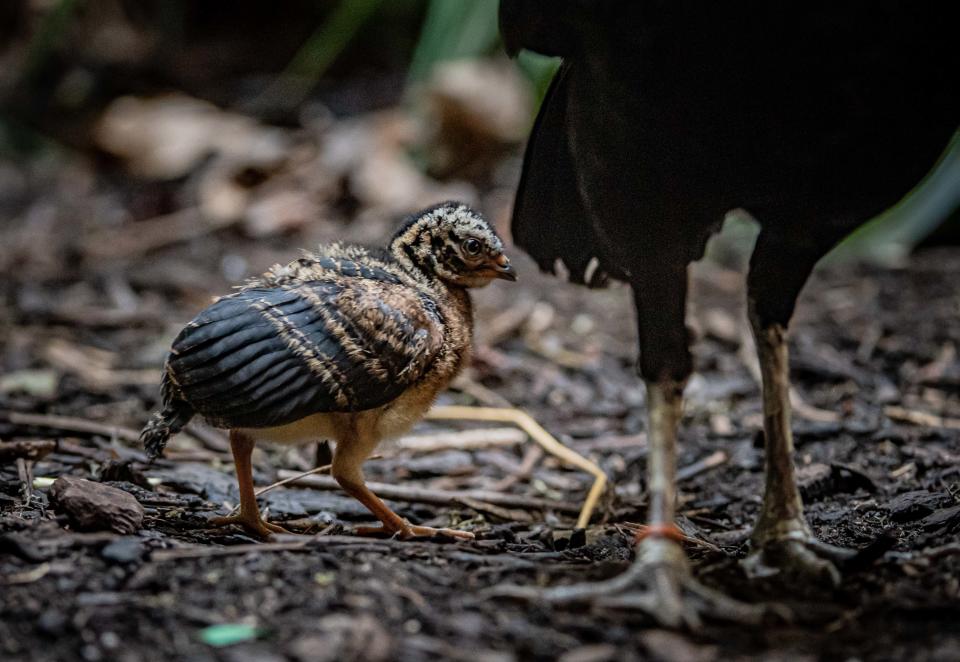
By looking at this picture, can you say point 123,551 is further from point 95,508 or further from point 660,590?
point 660,590

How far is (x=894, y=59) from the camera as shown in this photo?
2.32m


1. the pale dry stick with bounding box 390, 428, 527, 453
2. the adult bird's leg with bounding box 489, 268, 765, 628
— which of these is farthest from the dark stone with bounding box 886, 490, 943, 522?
the pale dry stick with bounding box 390, 428, 527, 453

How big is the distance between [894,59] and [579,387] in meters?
2.99

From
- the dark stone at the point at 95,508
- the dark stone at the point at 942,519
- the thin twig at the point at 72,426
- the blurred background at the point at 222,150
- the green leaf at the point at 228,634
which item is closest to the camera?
the green leaf at the point at 228,634

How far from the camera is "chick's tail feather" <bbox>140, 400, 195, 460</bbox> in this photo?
300cm

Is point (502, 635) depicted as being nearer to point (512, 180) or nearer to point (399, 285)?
point (399, 285)

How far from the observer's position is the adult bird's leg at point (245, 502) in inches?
122

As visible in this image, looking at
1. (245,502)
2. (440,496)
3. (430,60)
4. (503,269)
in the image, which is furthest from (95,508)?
(430,60)

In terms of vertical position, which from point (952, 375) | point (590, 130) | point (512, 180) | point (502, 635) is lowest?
point (502, 635)

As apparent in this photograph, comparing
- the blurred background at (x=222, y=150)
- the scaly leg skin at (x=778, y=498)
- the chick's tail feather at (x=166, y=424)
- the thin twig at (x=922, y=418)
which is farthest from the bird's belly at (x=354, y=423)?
the thin twig at (x=922, y=418)

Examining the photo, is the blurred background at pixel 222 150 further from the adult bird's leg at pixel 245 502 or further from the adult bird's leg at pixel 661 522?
the adult bird's leg at pixel 661 522

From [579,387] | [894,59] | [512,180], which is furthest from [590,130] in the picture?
[512,180]

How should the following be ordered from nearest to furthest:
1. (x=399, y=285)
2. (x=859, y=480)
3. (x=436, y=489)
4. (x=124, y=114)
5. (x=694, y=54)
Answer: (x=694, y=54), (x=399, y=285), (x=859, y=480), (x=436, y=489), (x=124, y=114)

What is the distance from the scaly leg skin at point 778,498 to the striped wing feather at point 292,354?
103 cm
